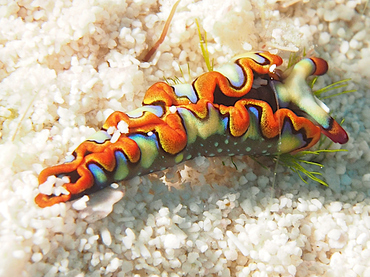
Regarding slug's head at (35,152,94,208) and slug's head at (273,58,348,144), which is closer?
slug's head at (35,152,94,208)

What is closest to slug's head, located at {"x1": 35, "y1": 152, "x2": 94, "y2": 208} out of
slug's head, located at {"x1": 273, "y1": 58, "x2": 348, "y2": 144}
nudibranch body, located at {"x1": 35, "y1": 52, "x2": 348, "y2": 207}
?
nudibranch body, located at {"x1": 35, "y1": 52, "x2": 348, "y2": 207}

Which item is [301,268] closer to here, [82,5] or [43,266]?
[43,266]

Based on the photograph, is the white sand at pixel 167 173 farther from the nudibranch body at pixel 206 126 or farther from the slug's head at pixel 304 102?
the slug's head at pixel 304 102

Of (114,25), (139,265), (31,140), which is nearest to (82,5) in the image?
(114,25)

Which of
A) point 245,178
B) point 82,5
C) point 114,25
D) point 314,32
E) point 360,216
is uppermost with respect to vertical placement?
point 82,5

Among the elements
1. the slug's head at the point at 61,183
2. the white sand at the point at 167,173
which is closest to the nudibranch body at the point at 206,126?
the slug's head at the point at 61,183

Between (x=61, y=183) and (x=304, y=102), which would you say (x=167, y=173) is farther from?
(x=304, y=102)

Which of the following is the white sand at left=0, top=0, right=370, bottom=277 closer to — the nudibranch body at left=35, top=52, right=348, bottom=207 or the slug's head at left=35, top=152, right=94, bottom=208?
the slug's head at left=35, top=152, right=94, bottom=208
